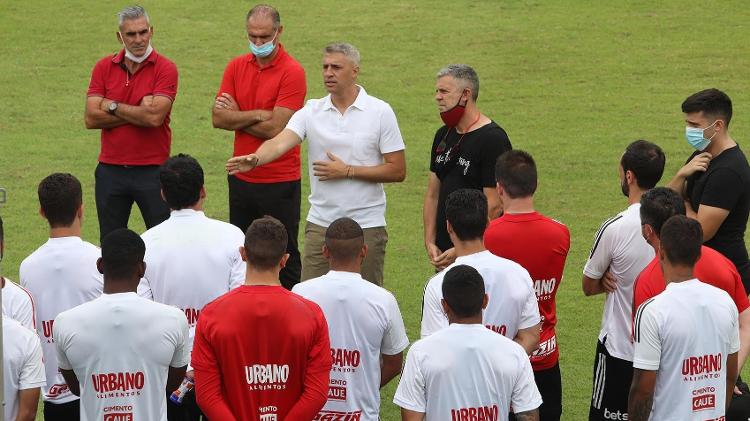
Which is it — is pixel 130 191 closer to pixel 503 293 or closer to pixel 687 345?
pixel 503 293

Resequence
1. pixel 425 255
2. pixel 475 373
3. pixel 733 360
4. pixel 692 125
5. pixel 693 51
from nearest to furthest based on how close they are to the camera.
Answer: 1. pixel 475 373
2. pixel 733 360
3. pixel 692 125
4. pixel 425 255
5. pixel 693 51

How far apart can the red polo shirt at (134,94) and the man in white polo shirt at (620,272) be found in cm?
364

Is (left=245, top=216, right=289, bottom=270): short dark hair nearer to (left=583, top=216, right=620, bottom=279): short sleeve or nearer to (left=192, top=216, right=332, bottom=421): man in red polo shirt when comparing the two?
(left=192, top=216, right=332, bottom=421): man in red polo shirt

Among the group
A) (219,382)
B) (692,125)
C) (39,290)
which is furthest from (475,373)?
(692,125)

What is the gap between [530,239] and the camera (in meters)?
6.33

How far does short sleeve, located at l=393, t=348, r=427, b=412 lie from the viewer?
509 centimetres

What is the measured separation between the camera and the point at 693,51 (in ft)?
56.9

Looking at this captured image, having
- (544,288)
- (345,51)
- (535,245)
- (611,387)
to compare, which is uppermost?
(345,51)

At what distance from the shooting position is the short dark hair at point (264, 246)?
17.4ft

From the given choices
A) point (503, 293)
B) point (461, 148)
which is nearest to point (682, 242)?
point (503, 293)

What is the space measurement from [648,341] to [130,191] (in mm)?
4645

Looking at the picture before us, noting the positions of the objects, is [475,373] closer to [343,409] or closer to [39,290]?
[343,409]

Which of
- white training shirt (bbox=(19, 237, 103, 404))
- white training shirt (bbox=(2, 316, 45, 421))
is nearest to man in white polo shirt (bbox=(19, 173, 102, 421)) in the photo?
white training shirt (bbox=(19, 237, 103, 404))

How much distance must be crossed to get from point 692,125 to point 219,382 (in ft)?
11.4
